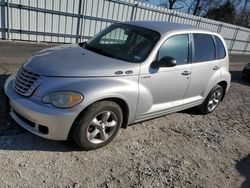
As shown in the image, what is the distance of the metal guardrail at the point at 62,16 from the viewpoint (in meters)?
9.13

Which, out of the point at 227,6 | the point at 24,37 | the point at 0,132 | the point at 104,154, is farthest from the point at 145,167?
the point at 227,6

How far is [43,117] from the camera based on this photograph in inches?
125

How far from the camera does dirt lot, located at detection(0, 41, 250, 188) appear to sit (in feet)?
10.2

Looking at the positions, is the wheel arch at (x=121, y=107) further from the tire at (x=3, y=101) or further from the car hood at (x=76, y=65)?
the tire at (x=3, y=101)

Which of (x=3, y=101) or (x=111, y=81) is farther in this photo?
(x=3, y=101)

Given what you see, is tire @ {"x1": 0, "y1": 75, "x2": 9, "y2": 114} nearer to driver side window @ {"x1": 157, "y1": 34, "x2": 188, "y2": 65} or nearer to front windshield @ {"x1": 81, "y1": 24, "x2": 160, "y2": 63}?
front windshield @ {"x1": 81, "y1": 24, "x2": 160, "y2": 63}

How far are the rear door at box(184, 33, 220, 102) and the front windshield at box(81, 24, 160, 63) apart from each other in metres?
1.01

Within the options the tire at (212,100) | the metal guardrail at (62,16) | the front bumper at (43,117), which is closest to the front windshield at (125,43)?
the front bumper at (43,117)

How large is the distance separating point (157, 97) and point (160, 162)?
3.38 feet

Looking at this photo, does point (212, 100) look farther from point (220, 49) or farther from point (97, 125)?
point (97, 125)

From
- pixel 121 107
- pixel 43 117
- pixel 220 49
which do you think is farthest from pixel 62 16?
pixel 43 117

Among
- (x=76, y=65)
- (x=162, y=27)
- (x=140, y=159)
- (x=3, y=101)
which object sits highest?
(x=162, y=27)

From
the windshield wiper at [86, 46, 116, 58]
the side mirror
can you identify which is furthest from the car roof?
the windshield wiper at [86, 46, 116, 58]

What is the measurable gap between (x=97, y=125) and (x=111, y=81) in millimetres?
605
